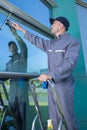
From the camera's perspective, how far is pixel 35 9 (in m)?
3.85

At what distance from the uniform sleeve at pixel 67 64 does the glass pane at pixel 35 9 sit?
2.59 feet

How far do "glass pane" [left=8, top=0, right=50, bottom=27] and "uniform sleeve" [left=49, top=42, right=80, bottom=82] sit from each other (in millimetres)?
788

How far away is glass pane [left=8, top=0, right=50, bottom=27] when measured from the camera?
3.35 meters

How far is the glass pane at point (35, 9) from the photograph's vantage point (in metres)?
3.35

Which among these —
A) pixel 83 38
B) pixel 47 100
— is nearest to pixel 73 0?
pixel 83 38

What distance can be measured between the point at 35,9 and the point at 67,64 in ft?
4.38

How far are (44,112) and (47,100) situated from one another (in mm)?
129

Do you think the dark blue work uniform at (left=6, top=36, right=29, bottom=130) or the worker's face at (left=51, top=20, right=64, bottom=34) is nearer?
the dark blue work uniform at (left=6, top=36, right=29, bottom=130)

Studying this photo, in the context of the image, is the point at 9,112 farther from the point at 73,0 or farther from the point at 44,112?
the point at 73,0

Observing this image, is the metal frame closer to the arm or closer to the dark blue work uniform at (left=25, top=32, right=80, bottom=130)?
the dark blue work uniform at (left=25, top=32, right=80, bottom=130)

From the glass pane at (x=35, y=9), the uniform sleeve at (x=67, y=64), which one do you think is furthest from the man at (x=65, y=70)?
the glass pane at (x=35, y=9)

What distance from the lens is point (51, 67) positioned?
2.99 m

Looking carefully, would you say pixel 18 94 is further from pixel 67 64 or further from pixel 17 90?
pixel 67 64

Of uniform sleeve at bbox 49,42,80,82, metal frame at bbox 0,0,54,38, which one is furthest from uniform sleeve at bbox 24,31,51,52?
uniform sleeve at bbox 49,42,80,82
